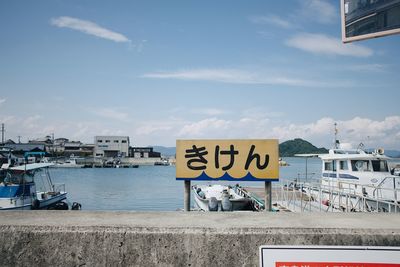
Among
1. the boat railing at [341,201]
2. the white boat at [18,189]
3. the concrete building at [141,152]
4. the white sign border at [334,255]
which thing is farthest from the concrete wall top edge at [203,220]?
the concrete building at [141,152]

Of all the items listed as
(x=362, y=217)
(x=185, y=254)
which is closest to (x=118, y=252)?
(x=185, y=254)

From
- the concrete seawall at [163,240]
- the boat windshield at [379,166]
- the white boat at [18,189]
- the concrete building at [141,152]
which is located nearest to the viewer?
the concrete seawall at [163,240]

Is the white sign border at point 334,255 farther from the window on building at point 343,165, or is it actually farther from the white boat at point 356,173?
the window on building at point 343,165

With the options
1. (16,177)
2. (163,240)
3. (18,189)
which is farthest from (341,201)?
(16,177)

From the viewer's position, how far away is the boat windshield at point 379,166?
59.6ft

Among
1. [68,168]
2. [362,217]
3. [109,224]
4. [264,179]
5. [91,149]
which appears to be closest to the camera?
[109,224]

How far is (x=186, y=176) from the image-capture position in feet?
23.5

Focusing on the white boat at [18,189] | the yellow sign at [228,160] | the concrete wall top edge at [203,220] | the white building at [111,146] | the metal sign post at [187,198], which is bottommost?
the white boat at [18,189]

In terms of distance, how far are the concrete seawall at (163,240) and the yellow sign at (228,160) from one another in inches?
154

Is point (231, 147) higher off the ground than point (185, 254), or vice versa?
point (231, 147)

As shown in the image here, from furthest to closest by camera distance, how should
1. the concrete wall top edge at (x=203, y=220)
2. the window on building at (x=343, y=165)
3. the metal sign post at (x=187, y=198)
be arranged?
the window on building at (x=343, y=165)
the metal sign post at (x=187, y=198)
the concrete wall top edge at (x=203, y=220)

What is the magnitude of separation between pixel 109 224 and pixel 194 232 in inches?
31.3

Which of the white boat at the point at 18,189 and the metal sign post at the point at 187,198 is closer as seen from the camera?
the metal sign post at the point at 187,198

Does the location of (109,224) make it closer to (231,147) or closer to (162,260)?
(162,260)
